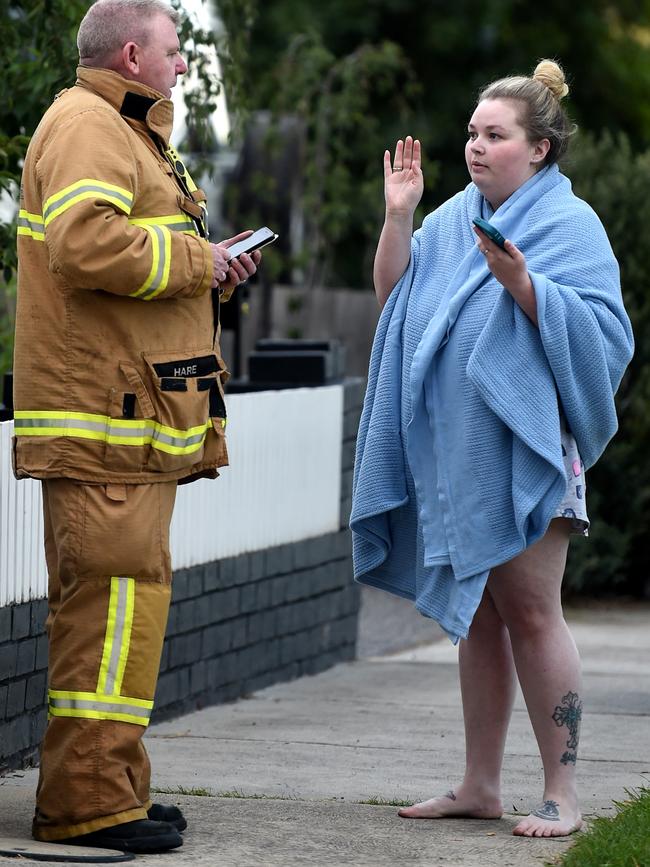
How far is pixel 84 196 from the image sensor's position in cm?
374

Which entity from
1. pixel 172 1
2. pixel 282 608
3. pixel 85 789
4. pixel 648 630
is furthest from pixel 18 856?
pixel 648 630

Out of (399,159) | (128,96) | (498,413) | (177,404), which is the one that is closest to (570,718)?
(498,413)

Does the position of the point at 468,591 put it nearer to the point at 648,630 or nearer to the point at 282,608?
the point at 282,608

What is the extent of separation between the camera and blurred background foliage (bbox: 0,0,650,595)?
6.47m

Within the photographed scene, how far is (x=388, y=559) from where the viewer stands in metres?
4.50

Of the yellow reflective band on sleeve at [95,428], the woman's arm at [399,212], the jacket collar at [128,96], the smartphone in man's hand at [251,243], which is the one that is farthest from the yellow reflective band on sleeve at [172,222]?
the woman's arm at [399,212]

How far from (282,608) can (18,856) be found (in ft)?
10.7

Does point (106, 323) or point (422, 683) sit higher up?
point (106, 323)

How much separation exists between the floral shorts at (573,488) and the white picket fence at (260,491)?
1.78 m

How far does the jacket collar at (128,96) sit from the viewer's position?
3.96 meters

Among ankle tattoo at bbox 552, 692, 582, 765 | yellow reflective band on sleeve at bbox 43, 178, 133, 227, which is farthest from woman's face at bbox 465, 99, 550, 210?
ankle tattoo at bbox 552, 692, 582, 765

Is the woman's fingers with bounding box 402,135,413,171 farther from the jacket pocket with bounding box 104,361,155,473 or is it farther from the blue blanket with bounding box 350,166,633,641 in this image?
the jacket pocket with bounding box 104,361,155,473

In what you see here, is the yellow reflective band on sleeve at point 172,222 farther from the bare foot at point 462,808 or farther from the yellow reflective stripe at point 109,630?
the bare foot at point 462,808

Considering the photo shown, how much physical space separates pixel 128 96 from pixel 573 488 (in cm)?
150
